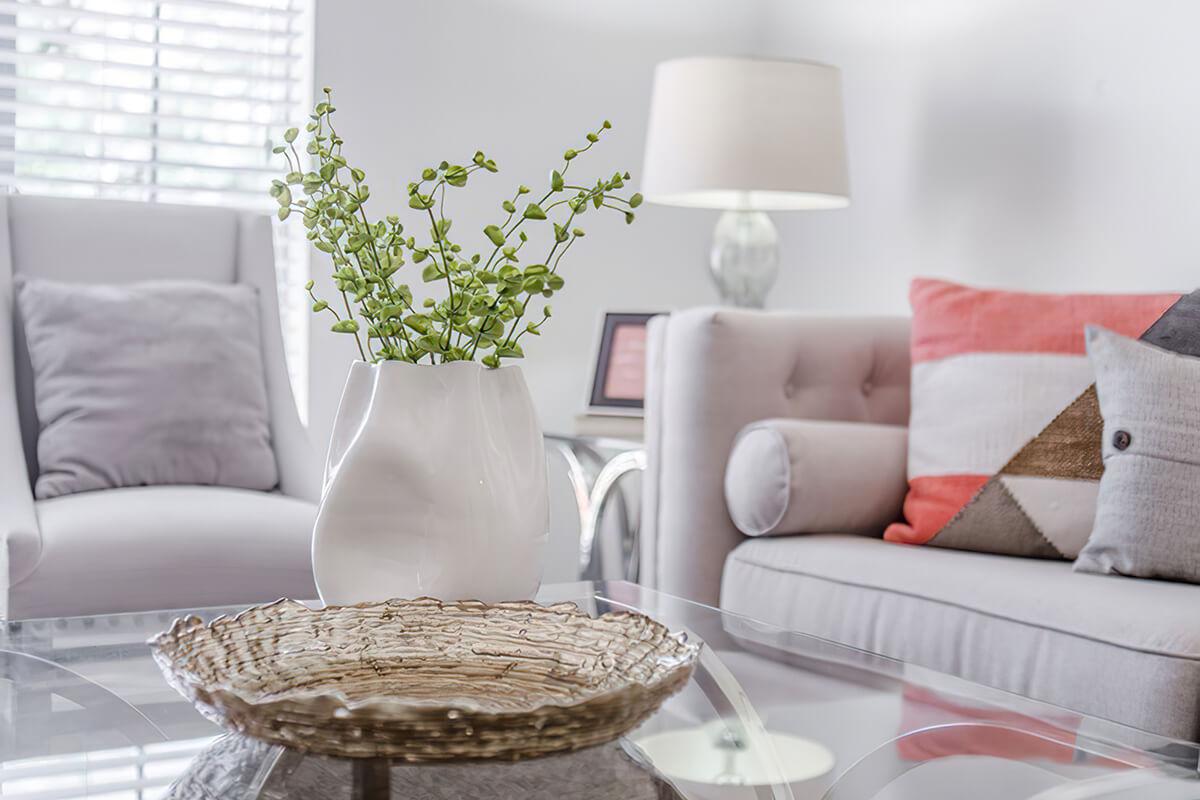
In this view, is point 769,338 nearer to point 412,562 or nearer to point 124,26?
point 412,562

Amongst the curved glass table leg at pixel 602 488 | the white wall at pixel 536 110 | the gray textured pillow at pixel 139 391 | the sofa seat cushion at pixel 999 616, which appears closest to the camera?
the sofa seat cushion at pixel 999 616

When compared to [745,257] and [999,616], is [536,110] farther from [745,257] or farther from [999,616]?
[999,616]

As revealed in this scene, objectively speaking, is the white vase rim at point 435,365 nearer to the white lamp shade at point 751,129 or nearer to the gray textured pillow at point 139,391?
the gray textured pillow at point 139,391

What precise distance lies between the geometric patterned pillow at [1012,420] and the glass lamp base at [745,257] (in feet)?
2.81

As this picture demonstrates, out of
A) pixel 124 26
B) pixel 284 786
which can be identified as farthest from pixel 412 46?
pixel 284 786

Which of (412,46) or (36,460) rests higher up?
(412,46)

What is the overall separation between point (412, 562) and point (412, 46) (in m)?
2.15

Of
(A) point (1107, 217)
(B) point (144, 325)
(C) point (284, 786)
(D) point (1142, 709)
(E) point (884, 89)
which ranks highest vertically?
(E) point (884, 89)

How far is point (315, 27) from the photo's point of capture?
2795mm

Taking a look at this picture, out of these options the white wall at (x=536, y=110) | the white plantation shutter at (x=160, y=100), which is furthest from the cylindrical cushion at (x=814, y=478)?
the white plantation shutter at (x=160, y=100)

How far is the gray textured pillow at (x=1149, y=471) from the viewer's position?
1.48 m

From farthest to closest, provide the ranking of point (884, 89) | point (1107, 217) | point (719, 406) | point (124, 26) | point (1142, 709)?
point (884, 89) < point (124, 26) < point (1107, 217) < point (719, 406) < point (1142, 709)

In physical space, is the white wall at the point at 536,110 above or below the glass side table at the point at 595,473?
above

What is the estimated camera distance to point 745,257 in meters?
2.71
